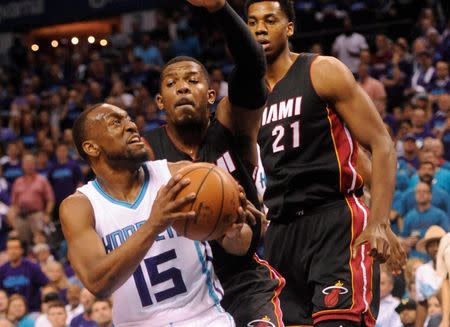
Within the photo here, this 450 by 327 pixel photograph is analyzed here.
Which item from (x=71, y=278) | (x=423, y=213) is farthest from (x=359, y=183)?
(x=71, y=278)

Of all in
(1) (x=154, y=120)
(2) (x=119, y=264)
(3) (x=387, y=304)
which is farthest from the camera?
(1) (x=154, y=120)

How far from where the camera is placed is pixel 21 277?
1088cm

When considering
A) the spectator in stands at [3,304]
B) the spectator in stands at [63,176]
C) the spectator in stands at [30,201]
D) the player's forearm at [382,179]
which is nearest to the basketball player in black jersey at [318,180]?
the player's forearm at [382,179]

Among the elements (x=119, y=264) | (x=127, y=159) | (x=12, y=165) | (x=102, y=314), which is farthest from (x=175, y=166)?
(x=12, y=165)

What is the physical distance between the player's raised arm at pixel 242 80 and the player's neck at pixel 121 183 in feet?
1.93

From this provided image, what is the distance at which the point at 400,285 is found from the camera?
820 cm

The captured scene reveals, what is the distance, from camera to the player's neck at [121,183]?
4195 millimetres

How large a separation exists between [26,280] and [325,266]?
677cm

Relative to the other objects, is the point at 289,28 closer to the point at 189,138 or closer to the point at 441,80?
the point at 189,138

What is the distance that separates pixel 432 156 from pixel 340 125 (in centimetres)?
476

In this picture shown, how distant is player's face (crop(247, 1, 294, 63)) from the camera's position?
4887mm

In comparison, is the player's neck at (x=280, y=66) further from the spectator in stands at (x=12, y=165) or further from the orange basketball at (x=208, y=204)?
the spectator in stands at (x=12, y=165)

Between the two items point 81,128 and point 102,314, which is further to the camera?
point 102,314

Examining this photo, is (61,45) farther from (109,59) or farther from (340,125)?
(340,125)
